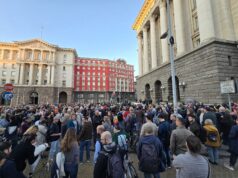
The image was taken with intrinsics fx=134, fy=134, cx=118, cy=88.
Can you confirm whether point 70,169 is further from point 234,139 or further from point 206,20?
point 206,20

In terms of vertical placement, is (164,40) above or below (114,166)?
above

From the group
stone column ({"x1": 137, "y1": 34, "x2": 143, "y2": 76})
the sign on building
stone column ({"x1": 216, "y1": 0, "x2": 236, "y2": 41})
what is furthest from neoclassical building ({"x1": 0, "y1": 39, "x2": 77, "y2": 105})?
the sign on building

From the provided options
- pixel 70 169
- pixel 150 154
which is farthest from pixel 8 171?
pixel 150 154

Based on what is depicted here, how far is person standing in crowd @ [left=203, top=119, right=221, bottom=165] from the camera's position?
500 cm

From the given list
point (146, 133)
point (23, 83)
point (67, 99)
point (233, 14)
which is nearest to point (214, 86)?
point (233, 14)

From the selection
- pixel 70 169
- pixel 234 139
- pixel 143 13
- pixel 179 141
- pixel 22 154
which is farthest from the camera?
pixel 143 13

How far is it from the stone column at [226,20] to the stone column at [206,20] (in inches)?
67.6

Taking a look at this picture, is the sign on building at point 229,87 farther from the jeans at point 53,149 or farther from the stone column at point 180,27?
the jeans at point 53,149

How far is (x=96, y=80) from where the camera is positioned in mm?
71000

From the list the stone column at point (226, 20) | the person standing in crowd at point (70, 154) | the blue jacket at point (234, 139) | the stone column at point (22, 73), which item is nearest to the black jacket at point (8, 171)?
the person standing in crowd at point (70, 154)

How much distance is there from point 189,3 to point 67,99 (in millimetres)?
54117

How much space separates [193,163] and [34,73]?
67.0 m

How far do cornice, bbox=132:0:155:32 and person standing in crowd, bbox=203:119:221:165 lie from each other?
96.1 feet

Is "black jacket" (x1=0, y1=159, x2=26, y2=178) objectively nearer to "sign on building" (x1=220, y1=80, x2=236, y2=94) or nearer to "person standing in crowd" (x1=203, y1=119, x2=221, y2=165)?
"person standing in crowd" (x1=203, y1=119, x2=221, y2=165)
